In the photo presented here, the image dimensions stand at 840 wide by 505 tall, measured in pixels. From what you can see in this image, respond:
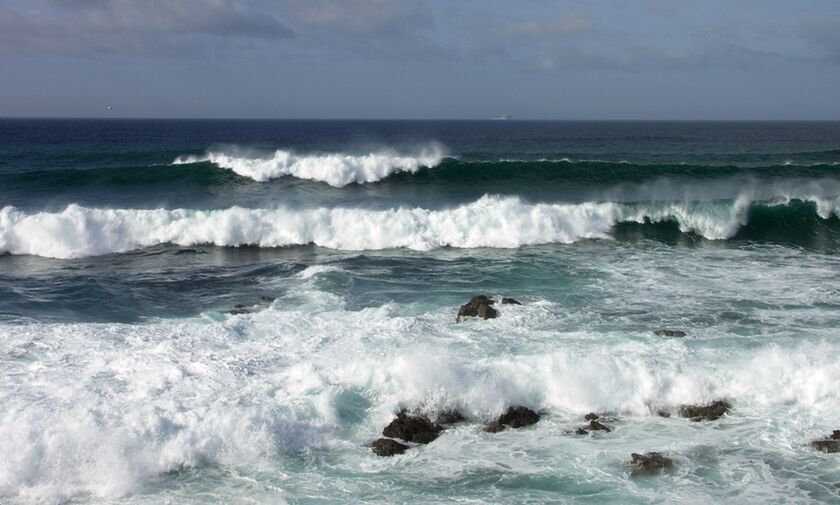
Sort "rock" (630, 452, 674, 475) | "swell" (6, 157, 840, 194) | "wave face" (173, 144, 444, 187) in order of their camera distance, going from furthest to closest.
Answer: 1. "wave face" (173, 144, 444, 187)
2. "swell" (6, 157, 840, 194)
3. "rock" (630, 452, 674, 475)

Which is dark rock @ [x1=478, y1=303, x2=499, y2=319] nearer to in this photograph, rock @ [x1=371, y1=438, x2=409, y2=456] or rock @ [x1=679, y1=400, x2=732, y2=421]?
rock @ [x1=679, y1=400, x2=732, y2=421]

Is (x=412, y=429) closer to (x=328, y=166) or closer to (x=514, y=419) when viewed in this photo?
(x=514, y=419)

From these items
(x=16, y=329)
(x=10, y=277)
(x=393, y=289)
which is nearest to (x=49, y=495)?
(x=16, y=329)

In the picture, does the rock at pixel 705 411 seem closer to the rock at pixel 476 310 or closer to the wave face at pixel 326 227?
the rock at pixel 476 310

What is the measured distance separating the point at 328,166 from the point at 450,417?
23608 mm

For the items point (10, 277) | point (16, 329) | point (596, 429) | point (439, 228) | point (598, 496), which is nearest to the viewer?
point (598, 496)

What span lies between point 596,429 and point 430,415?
2.16 meters

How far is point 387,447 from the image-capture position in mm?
9297

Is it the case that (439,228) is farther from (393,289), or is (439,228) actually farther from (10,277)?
(10,277)

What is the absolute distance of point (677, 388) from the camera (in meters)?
10.9

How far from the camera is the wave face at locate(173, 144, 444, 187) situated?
32.8m

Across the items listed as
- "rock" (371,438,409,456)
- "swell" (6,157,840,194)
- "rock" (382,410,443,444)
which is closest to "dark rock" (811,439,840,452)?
"rock" (382,410,443,444)

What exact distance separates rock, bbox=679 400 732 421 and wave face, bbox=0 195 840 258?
1188 centimetres

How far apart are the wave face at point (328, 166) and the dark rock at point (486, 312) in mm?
19092
